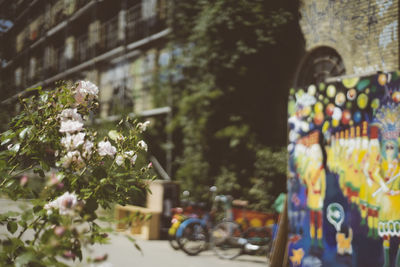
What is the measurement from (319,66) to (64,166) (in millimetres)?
10589

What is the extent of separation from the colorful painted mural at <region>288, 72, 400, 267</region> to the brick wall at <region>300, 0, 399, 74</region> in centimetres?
465

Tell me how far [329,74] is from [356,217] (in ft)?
23.6

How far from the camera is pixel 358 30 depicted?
10.2m

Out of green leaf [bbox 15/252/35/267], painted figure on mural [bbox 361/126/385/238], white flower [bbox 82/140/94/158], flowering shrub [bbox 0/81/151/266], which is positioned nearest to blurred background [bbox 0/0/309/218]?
painted figure on mural [bbox 361/126/385/238]

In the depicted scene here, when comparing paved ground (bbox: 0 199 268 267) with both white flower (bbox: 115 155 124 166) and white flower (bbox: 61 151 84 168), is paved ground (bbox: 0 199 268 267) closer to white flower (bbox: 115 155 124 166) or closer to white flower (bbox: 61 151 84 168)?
white flower (bbox: 115 155 124 166)

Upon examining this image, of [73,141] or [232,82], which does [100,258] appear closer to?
[73,141]

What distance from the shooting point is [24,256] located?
1.97m

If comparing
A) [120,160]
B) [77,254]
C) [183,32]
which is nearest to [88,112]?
[120,160]

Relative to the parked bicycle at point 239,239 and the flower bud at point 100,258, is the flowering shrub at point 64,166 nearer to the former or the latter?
the flower bud at point 100,258

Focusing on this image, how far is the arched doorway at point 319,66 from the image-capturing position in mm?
11562

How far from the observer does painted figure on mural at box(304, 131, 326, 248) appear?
5609 millimetres

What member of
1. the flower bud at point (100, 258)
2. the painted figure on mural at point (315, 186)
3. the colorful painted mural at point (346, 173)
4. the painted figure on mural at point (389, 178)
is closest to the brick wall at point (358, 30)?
the colorful painted mural at point (346, 173)

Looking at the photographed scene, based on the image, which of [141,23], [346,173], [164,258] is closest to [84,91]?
[346,173]

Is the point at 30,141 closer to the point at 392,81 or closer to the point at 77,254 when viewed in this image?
the point at 77,254
